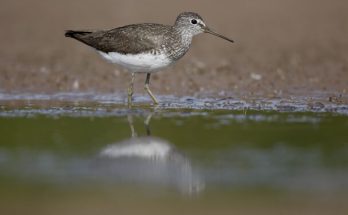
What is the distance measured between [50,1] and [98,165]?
12.3 meters

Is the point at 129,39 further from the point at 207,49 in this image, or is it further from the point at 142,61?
the point at 207,49

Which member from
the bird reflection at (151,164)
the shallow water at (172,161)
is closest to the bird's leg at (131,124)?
the shallow water at (172,161)

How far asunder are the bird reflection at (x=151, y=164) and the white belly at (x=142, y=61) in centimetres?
236

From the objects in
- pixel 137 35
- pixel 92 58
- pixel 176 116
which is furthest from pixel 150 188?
pixel 92 58

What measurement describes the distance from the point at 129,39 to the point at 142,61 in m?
0.53

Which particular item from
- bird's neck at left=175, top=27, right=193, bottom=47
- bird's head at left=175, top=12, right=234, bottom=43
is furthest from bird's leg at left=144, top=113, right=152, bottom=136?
bird's head at left=175, top=12, right=234, bottom=43

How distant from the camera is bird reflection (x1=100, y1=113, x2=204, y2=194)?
317 inches

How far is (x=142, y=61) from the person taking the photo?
12125mm

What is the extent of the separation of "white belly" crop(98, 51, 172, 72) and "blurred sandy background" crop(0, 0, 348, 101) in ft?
5.37

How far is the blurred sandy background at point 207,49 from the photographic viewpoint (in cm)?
1444

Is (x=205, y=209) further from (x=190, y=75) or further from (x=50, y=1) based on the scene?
(x=50, y=1)

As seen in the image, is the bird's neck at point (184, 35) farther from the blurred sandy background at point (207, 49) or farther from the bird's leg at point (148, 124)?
the bird's leg at point (148, 124)

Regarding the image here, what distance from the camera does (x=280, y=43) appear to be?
17578 millimetres

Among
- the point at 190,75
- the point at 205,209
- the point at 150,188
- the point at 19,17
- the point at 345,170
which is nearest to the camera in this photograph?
the point at 205,209
